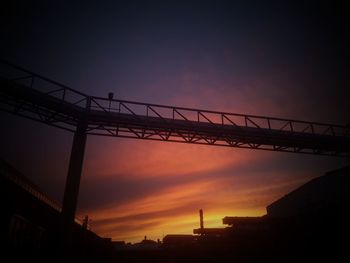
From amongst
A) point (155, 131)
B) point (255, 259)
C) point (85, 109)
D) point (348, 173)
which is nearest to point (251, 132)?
point (155, 131)

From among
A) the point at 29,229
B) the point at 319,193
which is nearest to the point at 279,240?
the point at 29,229

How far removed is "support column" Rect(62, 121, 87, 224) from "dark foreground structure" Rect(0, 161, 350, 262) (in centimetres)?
61

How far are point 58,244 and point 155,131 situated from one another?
7.42 metres

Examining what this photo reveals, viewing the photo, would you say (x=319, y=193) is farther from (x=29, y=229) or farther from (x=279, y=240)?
(x=29, y=229)

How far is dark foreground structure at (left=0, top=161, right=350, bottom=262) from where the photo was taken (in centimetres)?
863

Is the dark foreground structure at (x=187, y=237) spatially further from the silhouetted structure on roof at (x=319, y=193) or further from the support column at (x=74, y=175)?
the silhouetted structure on roof at (x=319, y=193)

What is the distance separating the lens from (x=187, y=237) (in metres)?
19.5

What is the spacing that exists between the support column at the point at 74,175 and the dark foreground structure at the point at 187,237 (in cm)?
61

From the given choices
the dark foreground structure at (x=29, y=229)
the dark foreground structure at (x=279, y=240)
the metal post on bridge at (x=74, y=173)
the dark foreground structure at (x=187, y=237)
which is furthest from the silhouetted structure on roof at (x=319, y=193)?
the dark foreground structure at (x=29, y=229)

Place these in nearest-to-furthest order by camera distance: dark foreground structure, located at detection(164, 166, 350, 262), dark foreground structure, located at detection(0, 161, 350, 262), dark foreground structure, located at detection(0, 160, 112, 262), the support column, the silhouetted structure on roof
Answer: dark foreground structure, located at detection(0, 160, 112, 262) → dark foreground structure, located at detection(0, 161, 350, 262) → the support column → dark foreground structure, located at detection(164, 166, 350, 262) → the silhouetted structure on roof

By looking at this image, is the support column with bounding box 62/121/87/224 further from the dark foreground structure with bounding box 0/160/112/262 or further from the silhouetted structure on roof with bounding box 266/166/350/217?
the silhouetted structure on roof with bounding box 266/166/350/217

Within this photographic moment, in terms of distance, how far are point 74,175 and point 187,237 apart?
10.5 m

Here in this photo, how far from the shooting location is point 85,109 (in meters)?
14.1

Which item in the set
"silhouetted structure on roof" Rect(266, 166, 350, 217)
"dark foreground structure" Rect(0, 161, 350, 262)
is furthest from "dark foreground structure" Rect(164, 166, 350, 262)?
"silhouetted structure on roof" Rect(266, 166, 350, 217)
